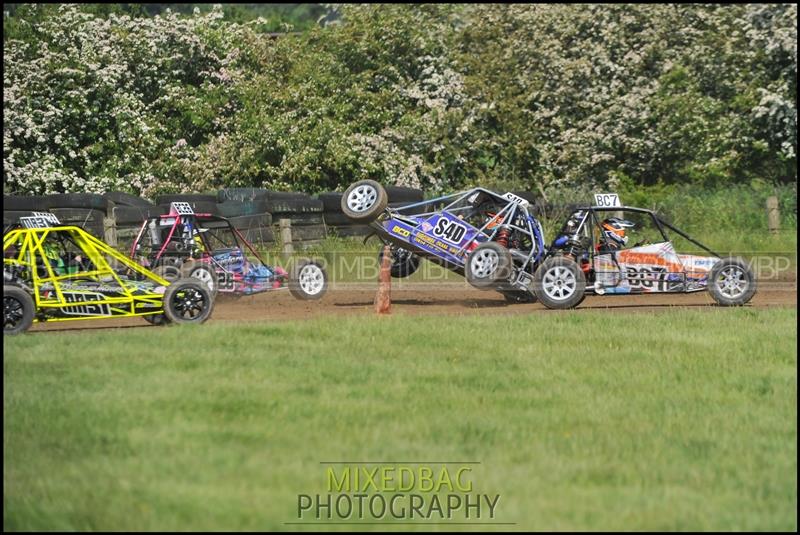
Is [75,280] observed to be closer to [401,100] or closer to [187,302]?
[187,302]

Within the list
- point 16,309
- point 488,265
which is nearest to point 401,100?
point 488,265

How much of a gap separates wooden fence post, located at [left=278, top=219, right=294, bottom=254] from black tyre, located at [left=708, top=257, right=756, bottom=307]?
9.09 meters

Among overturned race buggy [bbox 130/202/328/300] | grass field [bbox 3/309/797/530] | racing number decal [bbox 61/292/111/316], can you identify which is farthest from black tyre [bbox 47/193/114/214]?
grass field [bbox 3/309/797/530]

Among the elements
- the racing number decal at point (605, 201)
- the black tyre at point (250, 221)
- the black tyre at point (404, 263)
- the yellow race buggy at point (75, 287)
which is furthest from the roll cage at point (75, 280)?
the black tyre at point (250, 221)

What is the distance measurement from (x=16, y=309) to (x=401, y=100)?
62.5 ft

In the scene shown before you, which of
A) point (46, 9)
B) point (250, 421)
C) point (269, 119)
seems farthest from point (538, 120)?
point (250, 421)

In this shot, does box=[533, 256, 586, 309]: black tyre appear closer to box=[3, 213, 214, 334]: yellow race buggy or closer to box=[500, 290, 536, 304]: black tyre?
box=[500, 290, 536, 304]: black tyre

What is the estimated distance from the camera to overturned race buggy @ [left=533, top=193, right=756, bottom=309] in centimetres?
1580

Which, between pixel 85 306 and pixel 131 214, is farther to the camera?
pixel 131 214

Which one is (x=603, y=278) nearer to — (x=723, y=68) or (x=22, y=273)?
(x=22, y=273)

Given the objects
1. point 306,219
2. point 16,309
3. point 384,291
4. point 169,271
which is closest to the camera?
point 16,309

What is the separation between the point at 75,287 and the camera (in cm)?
1362

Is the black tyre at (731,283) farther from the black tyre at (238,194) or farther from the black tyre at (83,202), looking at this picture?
the black tyre at (83,202)

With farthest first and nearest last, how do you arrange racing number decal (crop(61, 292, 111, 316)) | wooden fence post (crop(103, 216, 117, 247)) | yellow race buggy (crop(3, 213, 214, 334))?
wooden fence post (crop(103, 216, 117, 247)) → racing number decal (crop(61, 292, 111, 316)) → yellow race buggy (crop(3, 213, 214, 334))
